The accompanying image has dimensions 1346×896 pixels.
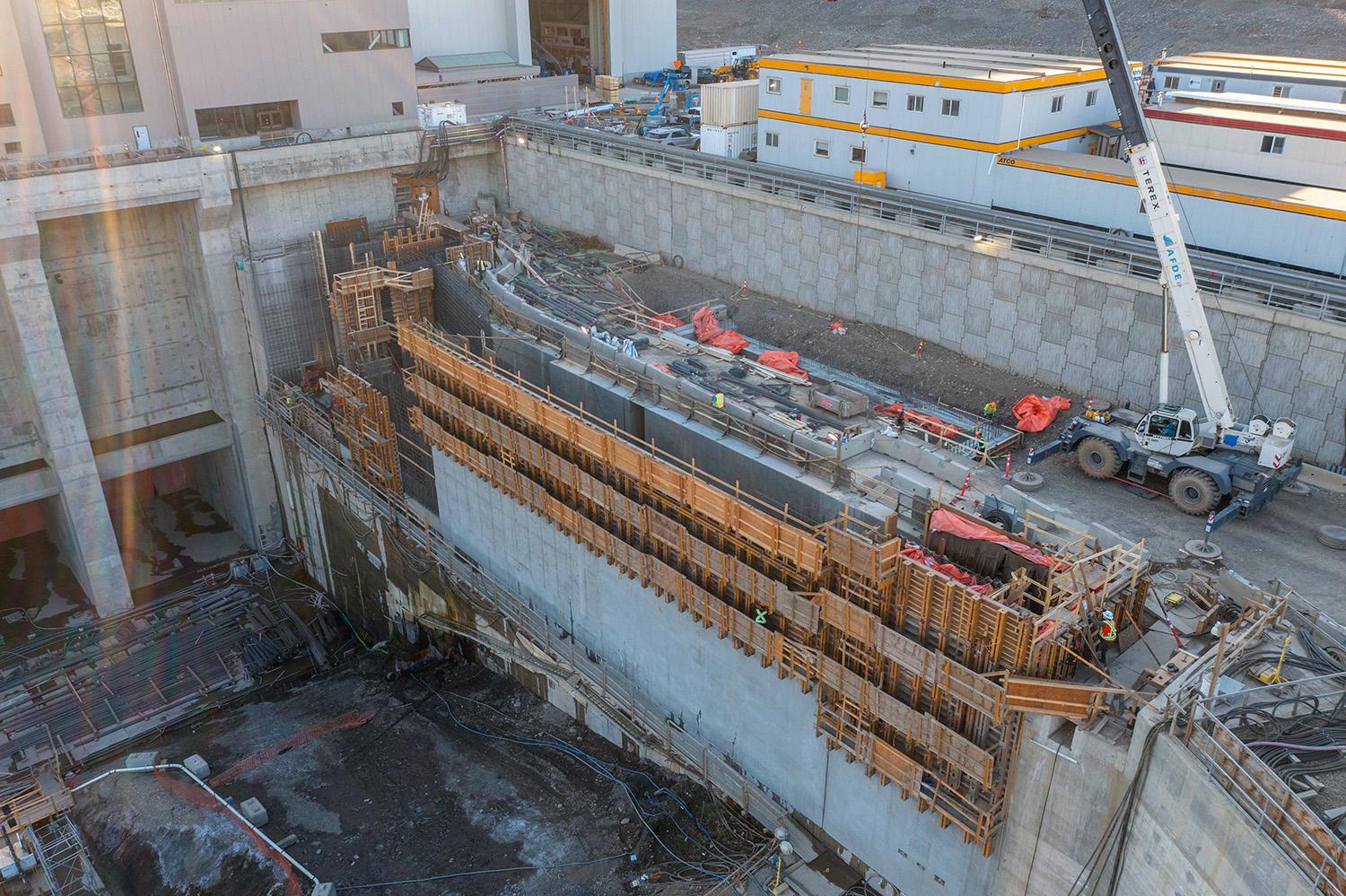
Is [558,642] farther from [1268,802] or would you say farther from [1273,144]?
[1273,144]

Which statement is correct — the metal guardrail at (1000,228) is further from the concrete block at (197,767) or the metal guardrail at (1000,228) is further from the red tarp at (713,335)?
the concrete block at (197,767)

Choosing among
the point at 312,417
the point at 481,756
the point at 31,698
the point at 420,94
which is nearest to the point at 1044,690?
the point at 481,756

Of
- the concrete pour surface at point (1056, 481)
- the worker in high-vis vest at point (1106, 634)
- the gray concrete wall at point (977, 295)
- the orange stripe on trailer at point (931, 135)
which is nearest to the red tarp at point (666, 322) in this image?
the concrete pour surface at point (1056, 481)

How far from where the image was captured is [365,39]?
1837 inches

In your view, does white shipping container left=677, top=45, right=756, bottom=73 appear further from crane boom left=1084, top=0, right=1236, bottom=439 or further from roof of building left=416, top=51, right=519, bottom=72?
crane boom left=1084, top=0, right=1236, bottom=439

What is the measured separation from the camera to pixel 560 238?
48875 millimetres

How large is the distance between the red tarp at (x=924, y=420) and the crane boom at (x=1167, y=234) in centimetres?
654

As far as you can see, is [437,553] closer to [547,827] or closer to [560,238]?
[547,827]

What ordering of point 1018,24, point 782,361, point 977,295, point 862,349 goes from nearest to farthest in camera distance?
1. point 782,361
2. point 977,295
3. point 862,349
4. point 1018,24

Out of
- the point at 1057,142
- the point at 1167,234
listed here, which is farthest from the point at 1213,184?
the point at 1167,234

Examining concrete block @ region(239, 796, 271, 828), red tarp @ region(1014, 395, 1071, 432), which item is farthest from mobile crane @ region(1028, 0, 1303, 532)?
concrete block @ region(239, 796, 271, 828)

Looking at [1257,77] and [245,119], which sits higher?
[1257,77]

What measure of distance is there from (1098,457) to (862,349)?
34.2 ft

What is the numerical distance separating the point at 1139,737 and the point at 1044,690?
161 centimetres
